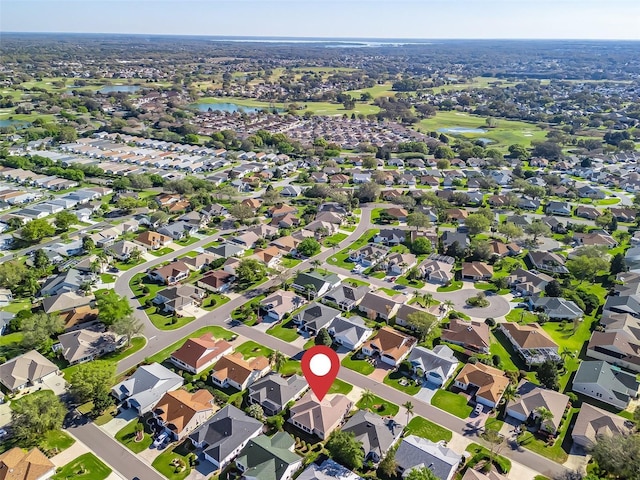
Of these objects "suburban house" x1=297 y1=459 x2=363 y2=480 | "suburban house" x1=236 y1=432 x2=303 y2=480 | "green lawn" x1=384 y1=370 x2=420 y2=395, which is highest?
"suburban house" x1=236 y1=432 x2=303 y2=480

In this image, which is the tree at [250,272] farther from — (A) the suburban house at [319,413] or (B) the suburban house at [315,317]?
(A) the suburban house at [319,413]

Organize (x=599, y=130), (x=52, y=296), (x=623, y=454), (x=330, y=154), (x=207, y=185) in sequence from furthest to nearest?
(x=599, y=130), (x=330, y=154), (x=207, y=185), (x=52, y=296), (x=623, y=454)

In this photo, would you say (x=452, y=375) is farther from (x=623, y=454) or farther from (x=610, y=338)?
(x=610, y=338)

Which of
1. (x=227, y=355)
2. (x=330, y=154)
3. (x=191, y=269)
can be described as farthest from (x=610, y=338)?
(x=330, y=154)

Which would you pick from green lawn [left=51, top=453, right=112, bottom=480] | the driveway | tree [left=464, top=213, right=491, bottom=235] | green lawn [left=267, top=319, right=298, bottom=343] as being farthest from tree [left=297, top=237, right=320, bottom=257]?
green lawn [left=51, top=453, right=112, bottom=480]

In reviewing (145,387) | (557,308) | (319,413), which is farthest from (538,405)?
(145,387)

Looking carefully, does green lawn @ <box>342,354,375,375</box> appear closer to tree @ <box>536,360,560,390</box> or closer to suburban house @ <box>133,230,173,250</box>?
tree @ <box>536,360,560,390</box>

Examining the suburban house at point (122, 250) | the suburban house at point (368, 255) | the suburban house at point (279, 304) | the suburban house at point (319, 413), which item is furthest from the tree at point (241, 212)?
the suburban house at point (319, 413)
